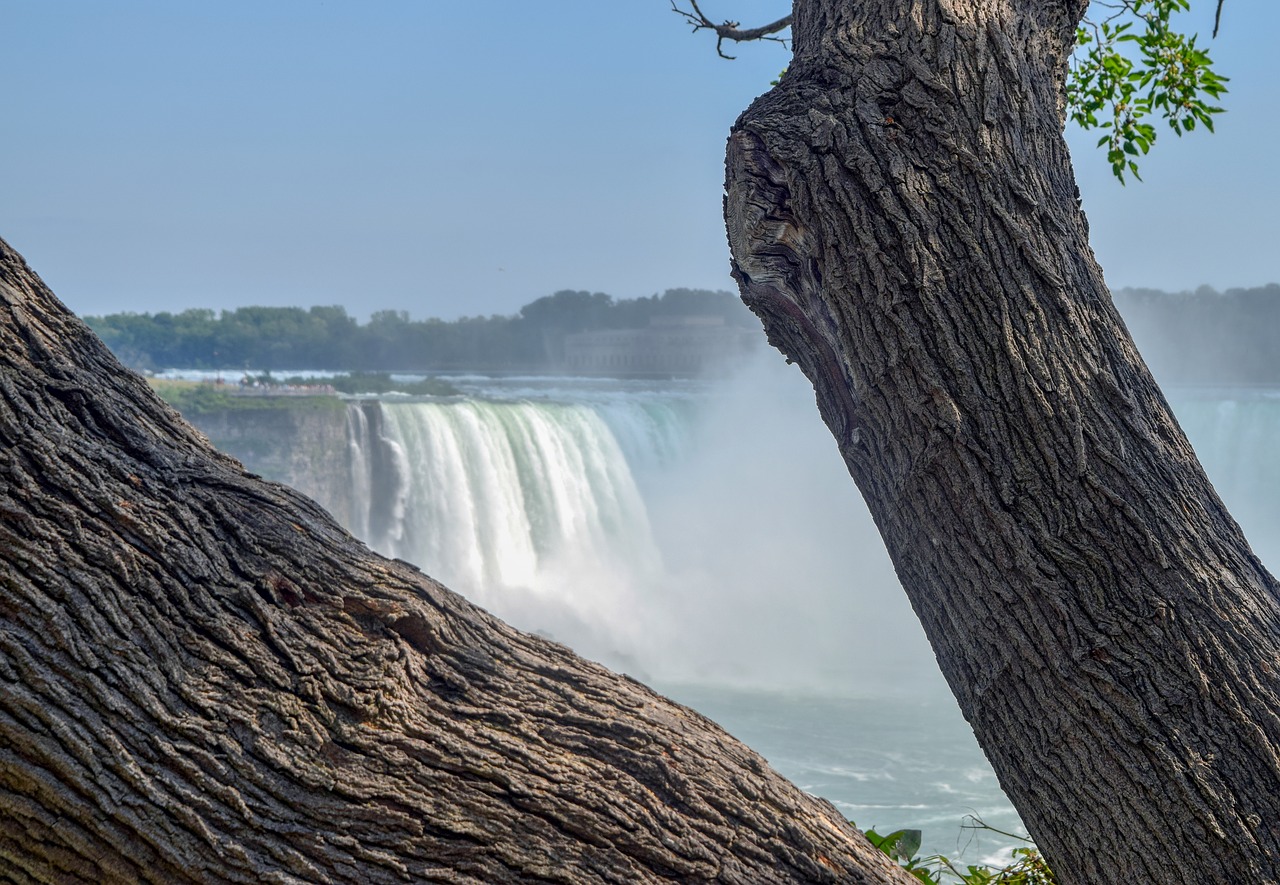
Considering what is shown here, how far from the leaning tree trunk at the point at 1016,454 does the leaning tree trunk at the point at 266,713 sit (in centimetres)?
32

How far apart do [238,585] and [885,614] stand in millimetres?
15159

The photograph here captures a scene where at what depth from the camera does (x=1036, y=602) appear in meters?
1.34

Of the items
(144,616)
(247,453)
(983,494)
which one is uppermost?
(247,453)

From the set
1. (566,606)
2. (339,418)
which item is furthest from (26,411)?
(566,606)

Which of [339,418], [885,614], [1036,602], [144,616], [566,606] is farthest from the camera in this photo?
[885,614]

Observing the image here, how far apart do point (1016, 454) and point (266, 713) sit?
2.98ft


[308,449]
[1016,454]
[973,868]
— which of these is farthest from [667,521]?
[1016,454]

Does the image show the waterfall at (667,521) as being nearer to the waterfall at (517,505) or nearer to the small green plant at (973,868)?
the waterfall at (517,505)

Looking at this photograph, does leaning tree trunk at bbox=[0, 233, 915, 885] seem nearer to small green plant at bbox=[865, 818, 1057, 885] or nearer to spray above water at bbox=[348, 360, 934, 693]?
small green plant at bbox=[865, 818, 1057, 885]

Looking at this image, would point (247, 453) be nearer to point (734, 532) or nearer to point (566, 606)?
point (566, 606)

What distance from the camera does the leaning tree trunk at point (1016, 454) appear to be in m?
1.31

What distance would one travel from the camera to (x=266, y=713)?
1239 millimetres

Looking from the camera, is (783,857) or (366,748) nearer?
(366,748)

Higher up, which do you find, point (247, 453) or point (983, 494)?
point (247, 453)
